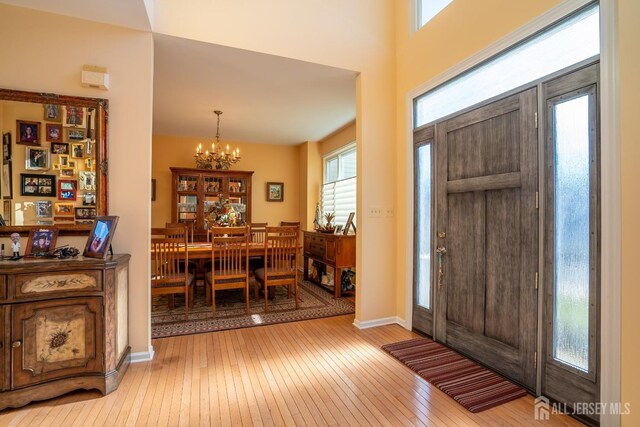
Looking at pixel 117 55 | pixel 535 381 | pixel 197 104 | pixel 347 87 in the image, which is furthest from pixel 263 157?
pixel 535 381

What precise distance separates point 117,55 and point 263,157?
4157 millimetres

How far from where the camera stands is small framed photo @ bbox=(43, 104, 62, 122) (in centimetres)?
227

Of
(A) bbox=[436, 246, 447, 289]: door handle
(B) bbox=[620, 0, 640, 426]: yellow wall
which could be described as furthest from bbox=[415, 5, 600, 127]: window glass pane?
(A) bbox=[436, 246, 447, 289]: door handle

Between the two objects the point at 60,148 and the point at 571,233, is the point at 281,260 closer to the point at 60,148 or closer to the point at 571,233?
the point at 60,148

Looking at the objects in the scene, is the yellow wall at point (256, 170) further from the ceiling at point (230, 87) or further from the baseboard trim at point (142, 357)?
the baseboard trim at point (142, 357)

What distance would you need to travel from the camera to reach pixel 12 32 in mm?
2197

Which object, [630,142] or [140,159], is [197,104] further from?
[630,142]

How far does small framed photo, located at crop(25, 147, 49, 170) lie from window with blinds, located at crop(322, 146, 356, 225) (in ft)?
12.9

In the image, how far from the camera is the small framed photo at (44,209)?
223 cm

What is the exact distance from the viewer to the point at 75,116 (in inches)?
91.7

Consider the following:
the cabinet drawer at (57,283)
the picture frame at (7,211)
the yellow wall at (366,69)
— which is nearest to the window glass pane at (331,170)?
the yellow wall at (366,69)

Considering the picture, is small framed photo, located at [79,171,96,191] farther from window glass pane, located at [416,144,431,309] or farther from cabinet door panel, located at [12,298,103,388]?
window glass pane, located at [416,144,431,309]

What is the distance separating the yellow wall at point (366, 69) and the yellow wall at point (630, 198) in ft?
6.53

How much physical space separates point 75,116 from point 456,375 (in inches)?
142
